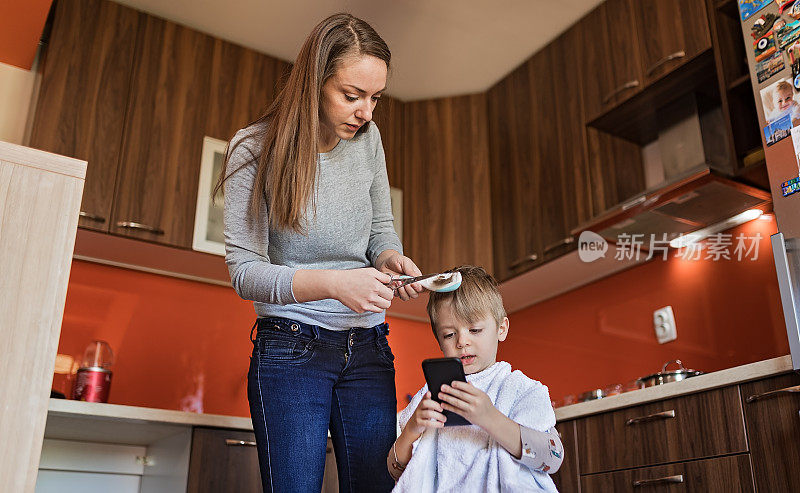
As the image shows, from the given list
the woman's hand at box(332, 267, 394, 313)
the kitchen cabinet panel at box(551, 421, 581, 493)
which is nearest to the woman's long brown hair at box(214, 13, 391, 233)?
the woman's hand at box(332, 267, 394, 313)

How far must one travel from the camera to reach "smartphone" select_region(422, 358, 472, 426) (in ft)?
3.74

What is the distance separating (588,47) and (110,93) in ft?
6.13

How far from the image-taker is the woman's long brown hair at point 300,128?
1.29 metres

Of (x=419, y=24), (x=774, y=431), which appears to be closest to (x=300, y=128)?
(x=774, y=431)

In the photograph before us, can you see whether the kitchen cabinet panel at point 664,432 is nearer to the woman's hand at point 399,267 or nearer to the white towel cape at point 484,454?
the white towel cape at point 484,454

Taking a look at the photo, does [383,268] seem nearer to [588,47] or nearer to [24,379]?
[24,379]

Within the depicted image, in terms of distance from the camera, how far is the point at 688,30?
248 cm

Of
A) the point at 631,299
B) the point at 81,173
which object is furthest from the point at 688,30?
the point at 81,173

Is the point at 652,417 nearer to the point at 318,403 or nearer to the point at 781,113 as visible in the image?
the point at 781,113

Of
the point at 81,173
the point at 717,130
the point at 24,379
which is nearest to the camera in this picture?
the point at 24,379

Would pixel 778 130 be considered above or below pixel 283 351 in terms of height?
above

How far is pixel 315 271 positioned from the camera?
119cm

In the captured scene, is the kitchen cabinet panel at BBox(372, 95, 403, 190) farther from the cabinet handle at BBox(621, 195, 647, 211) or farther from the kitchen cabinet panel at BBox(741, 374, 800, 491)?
the kitchen cabinet panel at BBox(741, 374, 800, 491)

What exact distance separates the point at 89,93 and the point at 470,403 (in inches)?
86.2
